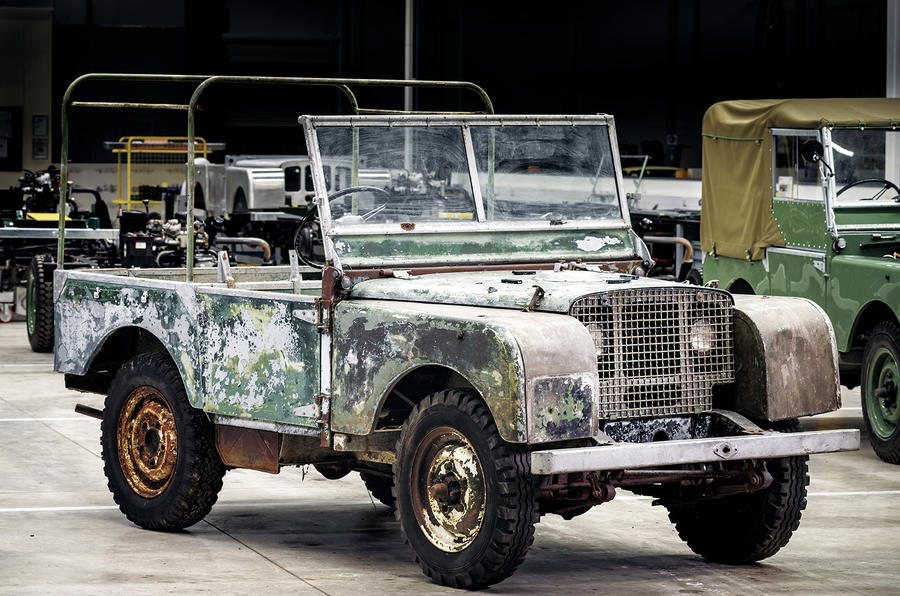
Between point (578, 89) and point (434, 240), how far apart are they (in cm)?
2735

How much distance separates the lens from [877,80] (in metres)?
25.4

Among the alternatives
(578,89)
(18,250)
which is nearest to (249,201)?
(18,250)

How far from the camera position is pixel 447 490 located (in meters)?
7.09

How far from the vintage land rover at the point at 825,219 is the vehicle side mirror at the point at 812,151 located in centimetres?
1

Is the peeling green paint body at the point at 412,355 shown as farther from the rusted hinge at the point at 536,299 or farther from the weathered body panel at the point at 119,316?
the weathered body panel at the point at 119,316

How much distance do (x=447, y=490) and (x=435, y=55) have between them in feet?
100

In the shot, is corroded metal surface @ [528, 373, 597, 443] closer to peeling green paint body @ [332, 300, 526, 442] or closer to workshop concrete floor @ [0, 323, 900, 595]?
peeling green paint body @ [332, 300, 526, 442]

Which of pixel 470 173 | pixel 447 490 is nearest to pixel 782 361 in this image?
pixel 447 490

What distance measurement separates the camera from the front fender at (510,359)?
6.65 metres

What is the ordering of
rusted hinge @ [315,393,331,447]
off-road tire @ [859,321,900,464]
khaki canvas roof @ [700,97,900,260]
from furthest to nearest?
khaki canvas roof @ [700,97,900,260] < off-road tire @ [859,321,900,464] < rusted hinge @ [315,393,331,447]

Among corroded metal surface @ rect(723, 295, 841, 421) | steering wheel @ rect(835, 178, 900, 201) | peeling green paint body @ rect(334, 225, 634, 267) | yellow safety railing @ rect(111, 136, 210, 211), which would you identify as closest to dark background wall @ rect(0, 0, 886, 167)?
yellow safety railing @ rect(111, 136, 210, 211)

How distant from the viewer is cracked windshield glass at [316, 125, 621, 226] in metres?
8.21

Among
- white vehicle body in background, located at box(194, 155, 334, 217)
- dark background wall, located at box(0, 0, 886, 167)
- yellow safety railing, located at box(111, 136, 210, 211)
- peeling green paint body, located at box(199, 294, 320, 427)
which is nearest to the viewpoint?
peeling green paint body, located at box(199, 294, 320, 427)

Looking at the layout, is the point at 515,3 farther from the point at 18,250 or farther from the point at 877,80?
the point at 18,250
